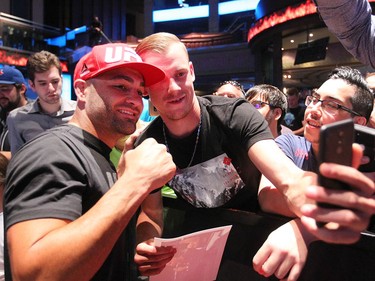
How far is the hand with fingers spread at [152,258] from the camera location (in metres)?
1.40

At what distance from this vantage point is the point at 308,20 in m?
8.16

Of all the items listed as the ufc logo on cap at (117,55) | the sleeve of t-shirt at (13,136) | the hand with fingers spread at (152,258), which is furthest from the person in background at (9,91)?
the hand with fingers spread at (152,258)

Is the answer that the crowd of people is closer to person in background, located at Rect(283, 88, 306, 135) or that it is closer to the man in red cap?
the man in red cap

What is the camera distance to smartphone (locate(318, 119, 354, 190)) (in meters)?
0.66

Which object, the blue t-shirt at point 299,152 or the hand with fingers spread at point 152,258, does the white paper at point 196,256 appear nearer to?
the hand with fingers spread at point 152,258

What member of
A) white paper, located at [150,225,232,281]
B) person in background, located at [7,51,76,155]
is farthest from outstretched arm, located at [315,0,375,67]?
person in background, located at [7,51,76,155]

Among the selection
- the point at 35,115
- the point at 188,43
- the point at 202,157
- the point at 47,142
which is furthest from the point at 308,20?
the point at 188,43

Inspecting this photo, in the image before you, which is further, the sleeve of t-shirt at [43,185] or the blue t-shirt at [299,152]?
the blue t-shirt at [299,152]

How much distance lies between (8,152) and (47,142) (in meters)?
2.37

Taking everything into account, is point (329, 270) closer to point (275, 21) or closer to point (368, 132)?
point (368, 132)

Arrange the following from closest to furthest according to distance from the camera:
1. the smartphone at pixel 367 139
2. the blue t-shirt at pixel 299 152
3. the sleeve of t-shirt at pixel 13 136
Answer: the smartphone at pixel 367 139 < the blue t-shirt at pixel 299 152 < the sleeve of t-shirt at pixel 13 136

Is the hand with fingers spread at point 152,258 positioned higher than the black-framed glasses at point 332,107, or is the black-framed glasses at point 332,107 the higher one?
the black-framed glasses at point 332,107

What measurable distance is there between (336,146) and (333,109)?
63.4 inches

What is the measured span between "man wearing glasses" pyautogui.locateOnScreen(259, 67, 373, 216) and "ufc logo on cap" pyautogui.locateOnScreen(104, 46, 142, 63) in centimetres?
100
